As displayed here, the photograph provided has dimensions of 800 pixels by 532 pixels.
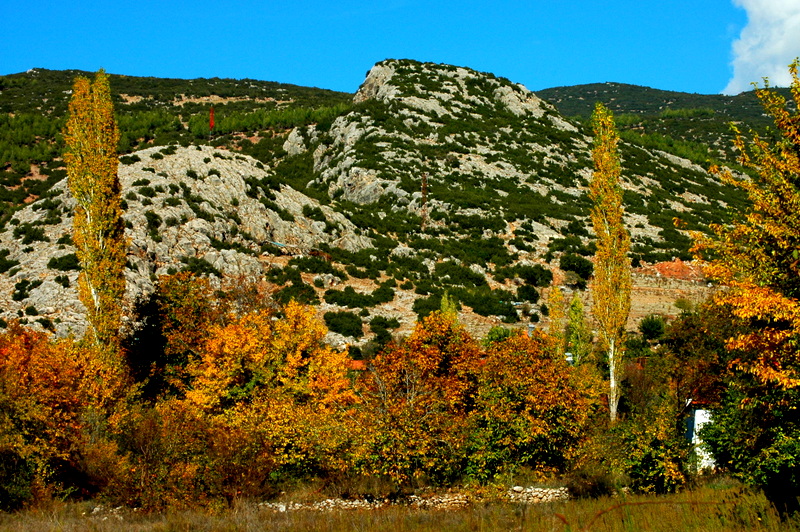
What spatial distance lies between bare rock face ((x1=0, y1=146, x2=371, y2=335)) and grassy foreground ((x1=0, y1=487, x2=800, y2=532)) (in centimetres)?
1777

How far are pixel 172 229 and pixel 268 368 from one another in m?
24.8

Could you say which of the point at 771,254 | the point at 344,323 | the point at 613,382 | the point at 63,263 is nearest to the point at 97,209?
the point at 63,263

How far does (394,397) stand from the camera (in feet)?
70.1

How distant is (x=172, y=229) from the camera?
44.4m

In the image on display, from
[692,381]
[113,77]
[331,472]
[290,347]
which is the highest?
[113,77]

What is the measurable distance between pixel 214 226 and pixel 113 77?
109m

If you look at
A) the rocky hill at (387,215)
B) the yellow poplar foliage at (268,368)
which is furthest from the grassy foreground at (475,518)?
the rocky hill at (387,215)

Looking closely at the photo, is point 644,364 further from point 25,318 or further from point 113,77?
point 113,77

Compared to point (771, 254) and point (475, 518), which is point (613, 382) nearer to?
point (475, 518)

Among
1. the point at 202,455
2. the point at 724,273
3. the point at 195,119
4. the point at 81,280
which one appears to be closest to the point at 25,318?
the point at 81,280

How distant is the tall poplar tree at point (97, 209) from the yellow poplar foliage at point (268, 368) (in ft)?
15.9

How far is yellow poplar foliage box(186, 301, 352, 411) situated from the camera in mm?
23328

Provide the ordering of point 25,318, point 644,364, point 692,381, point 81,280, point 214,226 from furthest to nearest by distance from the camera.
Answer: point 214,226, point 644,364, point 25,318, point 692,381, point 81,280

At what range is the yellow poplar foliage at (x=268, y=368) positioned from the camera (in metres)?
23.3
